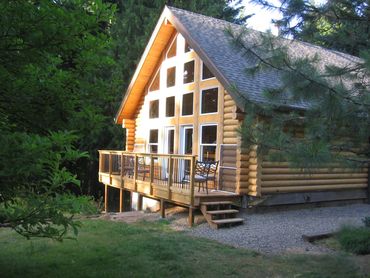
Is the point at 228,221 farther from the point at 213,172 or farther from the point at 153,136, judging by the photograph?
the point at 153,136

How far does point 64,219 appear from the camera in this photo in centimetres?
438

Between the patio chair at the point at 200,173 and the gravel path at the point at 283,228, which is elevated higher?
the patio chair at the point at 200,173

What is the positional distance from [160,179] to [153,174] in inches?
38.7

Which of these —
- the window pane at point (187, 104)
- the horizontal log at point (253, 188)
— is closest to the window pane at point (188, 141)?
the window pane at point (187, 104)

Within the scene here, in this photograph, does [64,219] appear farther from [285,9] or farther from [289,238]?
[289,238]

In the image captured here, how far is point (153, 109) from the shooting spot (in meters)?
17.7

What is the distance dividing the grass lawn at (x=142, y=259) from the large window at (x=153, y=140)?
7.67 metres

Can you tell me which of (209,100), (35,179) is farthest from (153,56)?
(35,179)

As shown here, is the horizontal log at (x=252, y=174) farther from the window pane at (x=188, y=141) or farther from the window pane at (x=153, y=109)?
the window pane at (x=153, y=109)

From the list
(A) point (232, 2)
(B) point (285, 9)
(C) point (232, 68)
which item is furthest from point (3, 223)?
(A) point (232, 2)

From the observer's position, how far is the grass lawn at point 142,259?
6672 mm

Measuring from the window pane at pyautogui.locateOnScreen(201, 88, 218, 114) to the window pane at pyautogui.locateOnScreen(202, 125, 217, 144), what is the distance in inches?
20.0

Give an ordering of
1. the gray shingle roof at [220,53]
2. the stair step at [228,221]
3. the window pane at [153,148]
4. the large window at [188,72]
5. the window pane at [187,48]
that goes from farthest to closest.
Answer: the window pane at [153,148], the window pane at [187,48], the large window at [188,72], the gray shingle roof at [220,53], the stair step at [228,221]

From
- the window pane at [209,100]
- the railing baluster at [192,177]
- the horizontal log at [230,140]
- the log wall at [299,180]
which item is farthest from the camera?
the window pane at [209,100]
